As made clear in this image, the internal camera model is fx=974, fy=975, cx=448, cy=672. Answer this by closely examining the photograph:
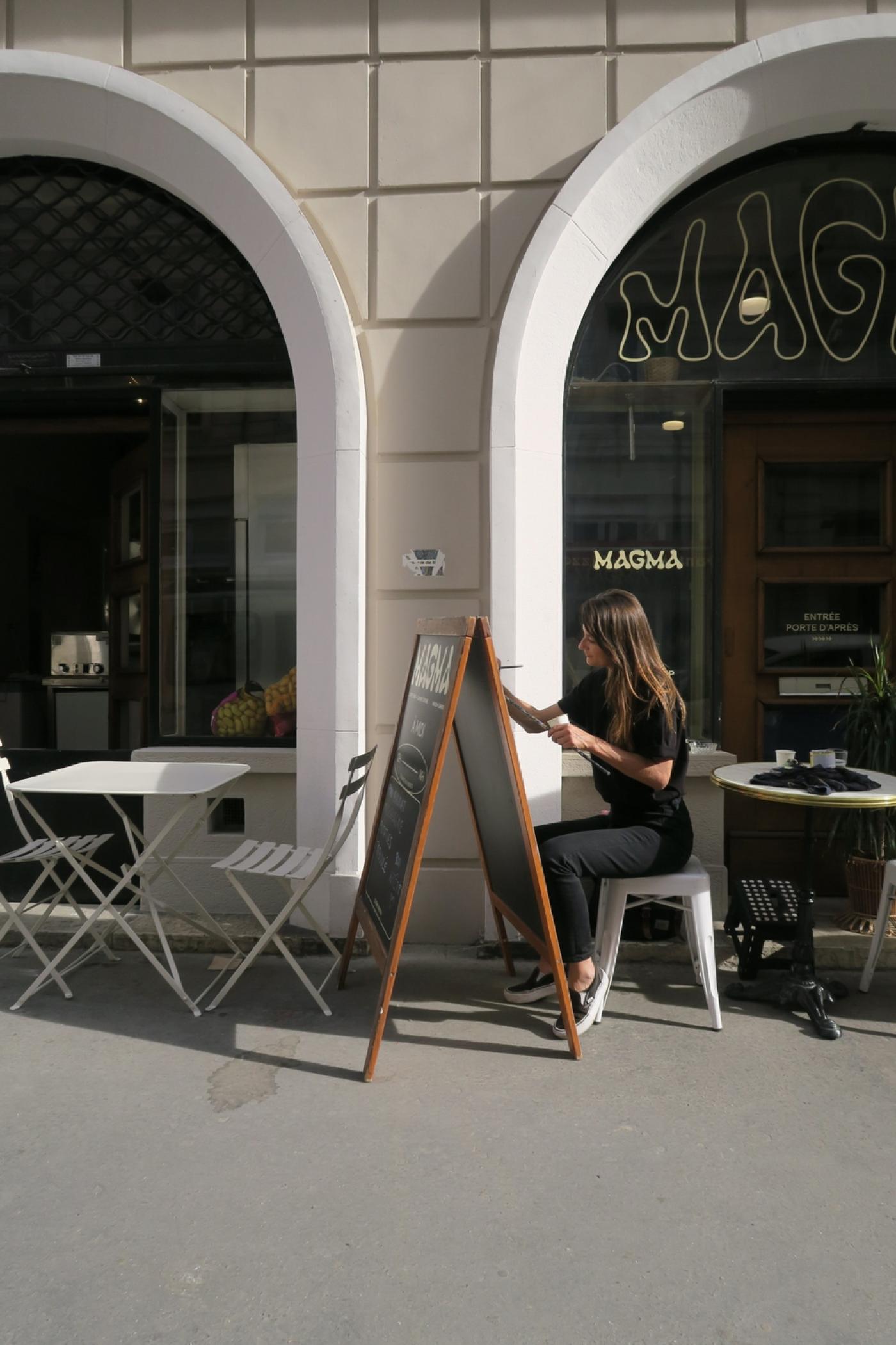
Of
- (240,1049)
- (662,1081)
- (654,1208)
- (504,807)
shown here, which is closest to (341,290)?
(504,807)

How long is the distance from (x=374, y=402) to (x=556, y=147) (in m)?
1.60

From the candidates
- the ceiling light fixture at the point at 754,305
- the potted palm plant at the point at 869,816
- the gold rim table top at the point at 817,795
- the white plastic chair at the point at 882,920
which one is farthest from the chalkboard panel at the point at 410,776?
the ceiling light fixture at the point at 754,305

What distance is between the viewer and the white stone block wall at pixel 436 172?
5.00 meters

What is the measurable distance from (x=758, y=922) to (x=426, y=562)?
7.77 feet

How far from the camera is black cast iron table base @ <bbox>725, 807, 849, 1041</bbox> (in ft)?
13.4

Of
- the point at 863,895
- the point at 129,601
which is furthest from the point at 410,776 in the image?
the point at 129,601

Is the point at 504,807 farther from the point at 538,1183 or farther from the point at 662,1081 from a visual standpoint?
the point at 538,1183

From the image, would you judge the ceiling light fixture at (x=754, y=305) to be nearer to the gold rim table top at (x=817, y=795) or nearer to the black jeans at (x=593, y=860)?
the gold rim table top at (x=817, y=795)

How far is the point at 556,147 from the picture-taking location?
5.01 m

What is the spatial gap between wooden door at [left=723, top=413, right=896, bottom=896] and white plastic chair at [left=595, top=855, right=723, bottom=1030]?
1.72m

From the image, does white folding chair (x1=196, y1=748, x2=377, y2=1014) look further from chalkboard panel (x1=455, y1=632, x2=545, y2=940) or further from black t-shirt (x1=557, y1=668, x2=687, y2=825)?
black t-shirt (x1=557, y1=668, x2=687, y2=825)

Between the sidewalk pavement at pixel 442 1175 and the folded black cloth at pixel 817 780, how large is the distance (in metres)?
0.98

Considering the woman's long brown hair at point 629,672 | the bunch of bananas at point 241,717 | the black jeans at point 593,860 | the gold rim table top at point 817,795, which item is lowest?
the black jeans at point 593,860

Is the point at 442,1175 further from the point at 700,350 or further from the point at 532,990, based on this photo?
the point at 700,350
